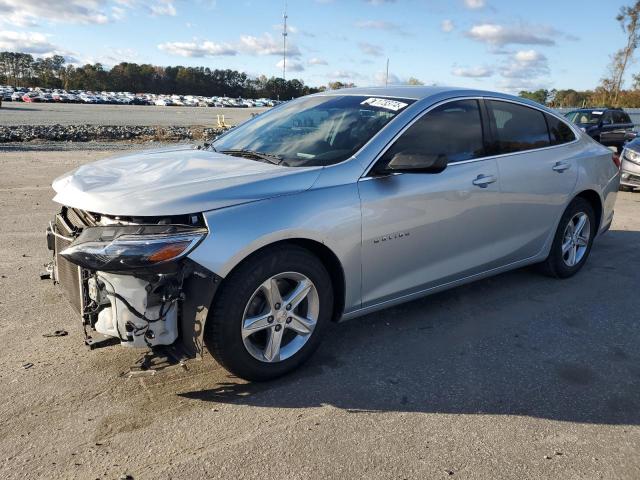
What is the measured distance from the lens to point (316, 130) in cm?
404

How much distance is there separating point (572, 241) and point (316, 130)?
301cm

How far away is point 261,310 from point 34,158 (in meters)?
13.8

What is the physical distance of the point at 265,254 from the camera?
123 inches

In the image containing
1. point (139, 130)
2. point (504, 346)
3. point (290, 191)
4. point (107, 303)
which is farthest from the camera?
point (139, 130)

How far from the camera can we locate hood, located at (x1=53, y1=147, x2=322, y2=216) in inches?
115

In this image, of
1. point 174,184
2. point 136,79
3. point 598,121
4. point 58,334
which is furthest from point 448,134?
point 136,79

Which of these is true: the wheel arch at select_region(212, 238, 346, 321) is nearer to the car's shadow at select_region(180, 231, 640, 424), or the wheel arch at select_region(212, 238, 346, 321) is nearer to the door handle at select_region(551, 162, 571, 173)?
the car's shadow at select_region(180, 231, 640, 424)

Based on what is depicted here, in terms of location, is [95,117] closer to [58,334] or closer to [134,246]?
[58,334]

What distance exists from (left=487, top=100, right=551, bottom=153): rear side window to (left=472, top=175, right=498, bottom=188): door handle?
31 cm

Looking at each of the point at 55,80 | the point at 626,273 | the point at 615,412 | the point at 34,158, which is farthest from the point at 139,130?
the point at 55,80

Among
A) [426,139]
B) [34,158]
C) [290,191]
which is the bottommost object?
[34,158]

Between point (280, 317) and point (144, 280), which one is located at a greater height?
point (144, 280)

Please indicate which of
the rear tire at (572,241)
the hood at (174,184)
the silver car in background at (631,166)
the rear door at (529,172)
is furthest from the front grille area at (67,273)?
the silver car in background at (631,166)

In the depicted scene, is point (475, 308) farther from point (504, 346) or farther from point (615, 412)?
point (615, 412)
